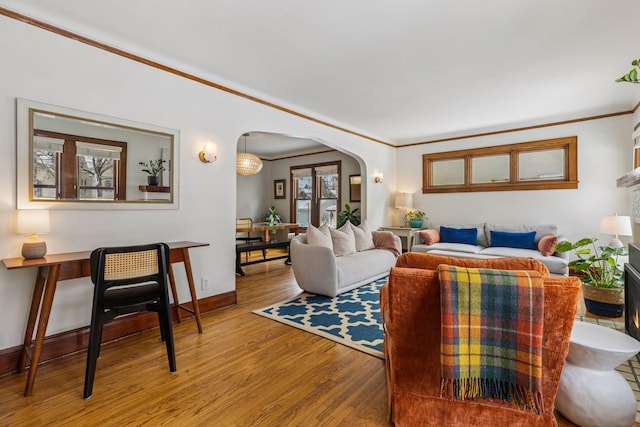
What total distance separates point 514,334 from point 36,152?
3220mm

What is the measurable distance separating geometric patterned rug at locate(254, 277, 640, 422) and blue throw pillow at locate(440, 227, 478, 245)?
226 cm

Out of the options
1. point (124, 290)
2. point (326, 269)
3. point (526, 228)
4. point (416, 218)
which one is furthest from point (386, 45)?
point (416, 218)

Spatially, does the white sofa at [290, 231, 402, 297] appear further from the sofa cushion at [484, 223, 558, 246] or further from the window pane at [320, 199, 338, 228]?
the window pane at [320, 199, 338, 228]

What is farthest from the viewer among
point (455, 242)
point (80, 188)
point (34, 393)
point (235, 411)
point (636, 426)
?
point (455, 242)

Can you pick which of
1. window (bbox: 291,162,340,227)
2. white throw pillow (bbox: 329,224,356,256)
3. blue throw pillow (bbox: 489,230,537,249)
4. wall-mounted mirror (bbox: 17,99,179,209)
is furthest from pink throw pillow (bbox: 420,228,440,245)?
wall-mounted mirror (bbox: 17,99,179,209)

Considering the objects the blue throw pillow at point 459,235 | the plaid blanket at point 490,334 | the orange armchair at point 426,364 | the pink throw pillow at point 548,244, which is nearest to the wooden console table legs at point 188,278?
the orange armchair at point 426,364

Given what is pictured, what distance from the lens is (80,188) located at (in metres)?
2.51

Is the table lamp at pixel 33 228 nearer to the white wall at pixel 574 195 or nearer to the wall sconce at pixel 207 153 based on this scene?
the wall sconce at pixel 207 153

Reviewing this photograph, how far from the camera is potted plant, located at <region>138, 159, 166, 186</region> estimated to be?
2918 mm

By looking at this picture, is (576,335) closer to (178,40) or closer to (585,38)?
(585,38)

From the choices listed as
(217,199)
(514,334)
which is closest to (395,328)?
(514,334)

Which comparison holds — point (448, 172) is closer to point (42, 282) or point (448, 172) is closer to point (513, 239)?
point (513, 239)

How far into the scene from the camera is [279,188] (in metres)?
8.46

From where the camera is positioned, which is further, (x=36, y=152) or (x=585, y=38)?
(x=585, y=38)
